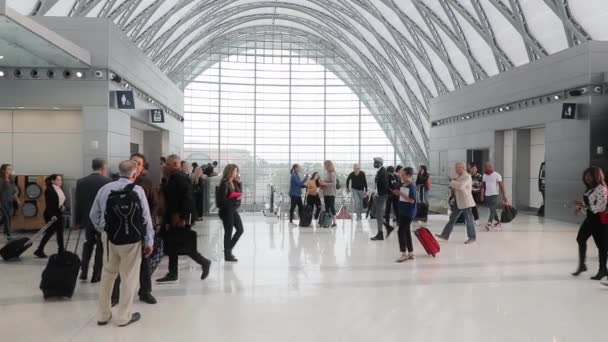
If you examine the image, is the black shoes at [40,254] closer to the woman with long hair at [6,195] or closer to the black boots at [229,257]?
the woman with long hair at [6,195]

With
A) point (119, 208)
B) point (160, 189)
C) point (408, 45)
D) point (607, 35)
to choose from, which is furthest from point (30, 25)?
point (408, 45)

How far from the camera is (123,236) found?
5.78 metres

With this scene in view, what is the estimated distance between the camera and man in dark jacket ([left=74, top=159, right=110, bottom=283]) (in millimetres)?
7742

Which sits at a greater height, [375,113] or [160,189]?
[375,113]

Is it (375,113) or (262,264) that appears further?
(375,113)

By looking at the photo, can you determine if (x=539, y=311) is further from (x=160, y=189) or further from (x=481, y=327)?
(x=160, y=189)

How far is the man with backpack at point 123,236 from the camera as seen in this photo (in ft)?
18.8

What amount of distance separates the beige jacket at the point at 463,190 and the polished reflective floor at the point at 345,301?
117 cm

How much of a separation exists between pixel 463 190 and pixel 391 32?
25837 millimetres

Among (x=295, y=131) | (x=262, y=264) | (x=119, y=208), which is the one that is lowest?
(x=262, y=264)

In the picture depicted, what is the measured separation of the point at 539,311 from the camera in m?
6.53

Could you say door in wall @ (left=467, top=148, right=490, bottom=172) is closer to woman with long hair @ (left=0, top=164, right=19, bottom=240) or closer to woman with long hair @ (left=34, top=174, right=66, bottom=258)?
woman with long hair @ (left=0, top=164, right=19, bottom=240)

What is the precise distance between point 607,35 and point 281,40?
27.5m

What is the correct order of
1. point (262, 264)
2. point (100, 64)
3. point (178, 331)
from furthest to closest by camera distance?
point (100, 64) < point (262, 264) < point (178, 331)
